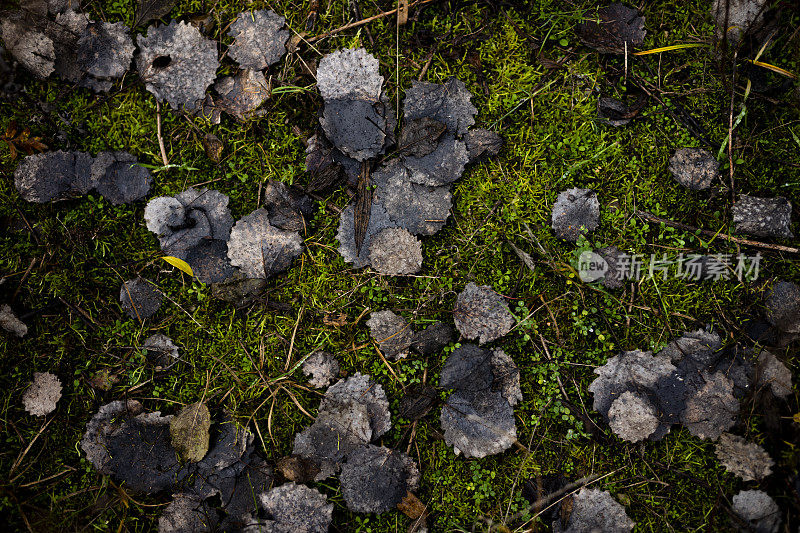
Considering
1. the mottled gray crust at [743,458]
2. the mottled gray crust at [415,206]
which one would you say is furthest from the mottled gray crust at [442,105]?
the mottled gray crust at [743,458]

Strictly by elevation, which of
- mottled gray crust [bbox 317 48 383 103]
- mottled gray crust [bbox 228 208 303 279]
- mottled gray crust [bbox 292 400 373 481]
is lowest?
mottled gray crust [bbox 292 400 373 481]

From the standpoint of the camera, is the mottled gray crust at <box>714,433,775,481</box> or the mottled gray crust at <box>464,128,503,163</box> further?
the mottled gray crust at <box>464,128,503,163</box>

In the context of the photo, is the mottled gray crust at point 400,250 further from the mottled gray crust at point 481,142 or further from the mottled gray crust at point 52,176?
the mottled gray crust at point 52,176

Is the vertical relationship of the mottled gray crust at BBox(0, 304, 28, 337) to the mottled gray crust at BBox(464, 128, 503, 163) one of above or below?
below

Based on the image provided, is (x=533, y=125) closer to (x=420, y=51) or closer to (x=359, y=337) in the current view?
(x=420, y=51)

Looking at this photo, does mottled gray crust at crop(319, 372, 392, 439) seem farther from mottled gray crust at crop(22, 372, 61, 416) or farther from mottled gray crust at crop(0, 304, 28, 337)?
mottled gray crust at crop(0, 304, 28, 337)

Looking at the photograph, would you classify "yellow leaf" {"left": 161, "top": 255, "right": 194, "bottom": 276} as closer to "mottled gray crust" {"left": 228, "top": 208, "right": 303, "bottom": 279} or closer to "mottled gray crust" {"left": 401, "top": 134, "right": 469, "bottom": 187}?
"mottled gray crust" {"left": 228, "top": 208, "right": 303, "bottom": 279}

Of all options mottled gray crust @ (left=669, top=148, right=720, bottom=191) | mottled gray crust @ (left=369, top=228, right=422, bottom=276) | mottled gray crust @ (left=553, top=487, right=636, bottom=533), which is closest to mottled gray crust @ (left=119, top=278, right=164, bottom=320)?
mottled gray crust @ (left=369, top=228, right=422, bottom=276)
